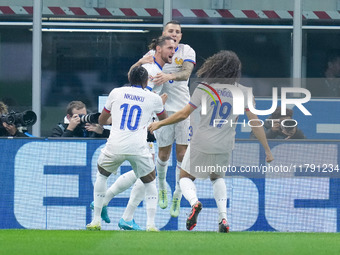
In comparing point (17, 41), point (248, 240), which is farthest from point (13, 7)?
point (248, 240)

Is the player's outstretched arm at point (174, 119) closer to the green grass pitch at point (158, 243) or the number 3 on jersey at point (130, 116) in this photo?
the number 3 on jersey at point (130, 116)

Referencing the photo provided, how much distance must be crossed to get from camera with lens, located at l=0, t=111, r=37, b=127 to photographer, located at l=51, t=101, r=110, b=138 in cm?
51

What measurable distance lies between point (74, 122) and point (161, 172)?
1446 mm

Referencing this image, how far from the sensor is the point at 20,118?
13227 millimetres

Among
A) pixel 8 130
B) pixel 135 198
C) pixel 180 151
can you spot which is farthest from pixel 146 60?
pixel 8 130

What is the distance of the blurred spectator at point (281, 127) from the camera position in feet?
45.7

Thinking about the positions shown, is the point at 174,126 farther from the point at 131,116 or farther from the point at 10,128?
the point at 10,128

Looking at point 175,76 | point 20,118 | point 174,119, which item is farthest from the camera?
point 20,118

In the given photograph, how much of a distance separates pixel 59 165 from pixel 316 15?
3836mm

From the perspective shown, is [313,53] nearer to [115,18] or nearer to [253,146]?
[253,146]

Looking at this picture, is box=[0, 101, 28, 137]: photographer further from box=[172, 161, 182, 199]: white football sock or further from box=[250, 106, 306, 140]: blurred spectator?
box=[250, 106, 306, 140]: blurred spectator

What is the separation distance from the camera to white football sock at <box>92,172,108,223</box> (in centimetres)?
1191

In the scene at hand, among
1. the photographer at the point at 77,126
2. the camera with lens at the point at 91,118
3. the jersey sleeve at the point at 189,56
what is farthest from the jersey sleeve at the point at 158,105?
the photographer at the point at 77,126

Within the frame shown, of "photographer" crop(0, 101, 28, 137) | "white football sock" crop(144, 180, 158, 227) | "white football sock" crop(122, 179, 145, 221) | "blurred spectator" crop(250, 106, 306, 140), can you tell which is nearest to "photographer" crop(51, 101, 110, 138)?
"photographer" crop(0, 101, 28, 137)
